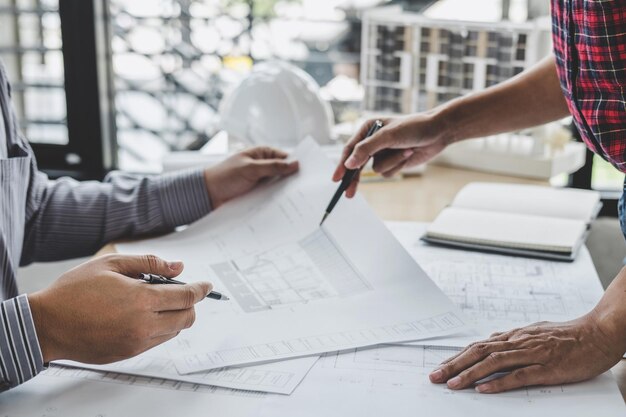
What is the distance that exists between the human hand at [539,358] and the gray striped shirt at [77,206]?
0.56 m

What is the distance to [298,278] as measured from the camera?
101 cm

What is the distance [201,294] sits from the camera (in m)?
0.81

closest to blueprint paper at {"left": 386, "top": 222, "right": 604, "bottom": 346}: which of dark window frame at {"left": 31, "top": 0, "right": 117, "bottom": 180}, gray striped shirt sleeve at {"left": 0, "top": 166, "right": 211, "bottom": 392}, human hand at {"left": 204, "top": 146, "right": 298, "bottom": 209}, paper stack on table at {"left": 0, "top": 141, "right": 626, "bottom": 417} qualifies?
paper stack on table at {"left": 0, "top": 141, "right": 626, "bottom": 417}

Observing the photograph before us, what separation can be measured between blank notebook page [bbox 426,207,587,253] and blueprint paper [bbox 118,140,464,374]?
177 millimetres

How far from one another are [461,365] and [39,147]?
1.64 m

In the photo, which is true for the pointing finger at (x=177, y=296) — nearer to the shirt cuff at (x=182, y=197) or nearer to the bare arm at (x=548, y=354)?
the bare arm at (x=548, y=354)

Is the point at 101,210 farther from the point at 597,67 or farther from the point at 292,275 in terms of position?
the point at 597,67

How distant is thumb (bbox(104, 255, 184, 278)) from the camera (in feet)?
2.64

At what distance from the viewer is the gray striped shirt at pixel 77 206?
111 centimetres

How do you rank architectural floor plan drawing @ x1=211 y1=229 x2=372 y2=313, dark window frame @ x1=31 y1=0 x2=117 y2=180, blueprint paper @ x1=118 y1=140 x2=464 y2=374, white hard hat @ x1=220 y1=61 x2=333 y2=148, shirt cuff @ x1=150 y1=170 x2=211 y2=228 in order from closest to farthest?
blueprint paper @ x1=118 y1=140 x2=464 y2=374
architectural floor plan drawing @ x1=211 y1=229 x2=372 y2=313
shirt cuff @ x1=150 y1=170 x2=211 y2=228
white hard hat @ x1=220 y1=61 x2=333 y2=148
dark window frame @ x1=31 y1=0 x2=117 y2=180

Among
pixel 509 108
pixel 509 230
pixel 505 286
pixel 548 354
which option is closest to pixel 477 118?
pixel 509 108

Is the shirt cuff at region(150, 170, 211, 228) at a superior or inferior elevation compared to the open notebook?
superior

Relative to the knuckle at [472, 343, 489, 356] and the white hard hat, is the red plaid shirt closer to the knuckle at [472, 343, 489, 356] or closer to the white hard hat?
the knuckle at [472, 343, 489, 356]

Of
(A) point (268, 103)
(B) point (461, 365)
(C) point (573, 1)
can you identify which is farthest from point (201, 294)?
(A) point (268, 103)
